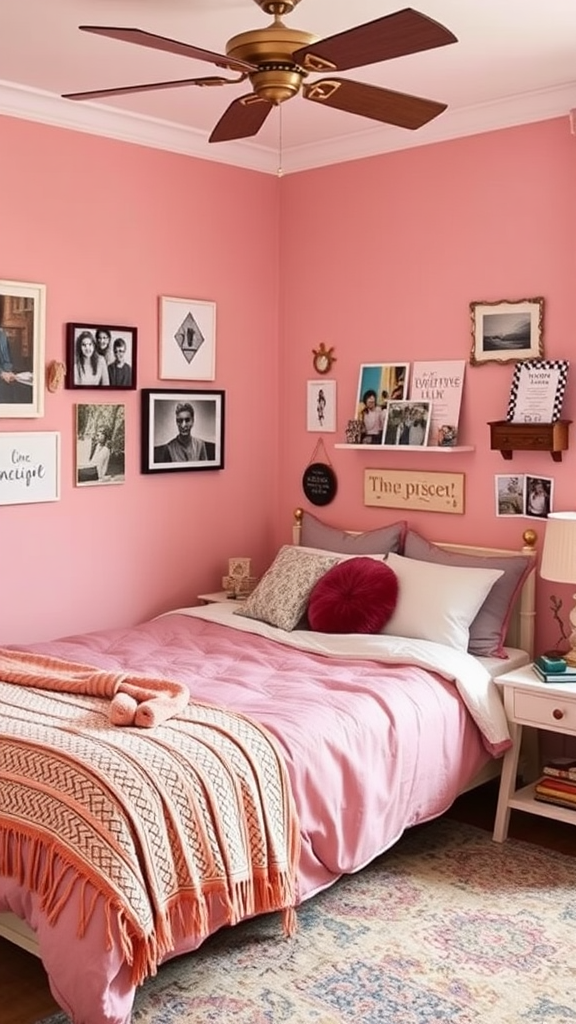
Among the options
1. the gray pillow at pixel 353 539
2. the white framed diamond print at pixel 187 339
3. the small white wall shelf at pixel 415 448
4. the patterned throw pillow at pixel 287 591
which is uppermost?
the white framed diamond print at pixel 187 339

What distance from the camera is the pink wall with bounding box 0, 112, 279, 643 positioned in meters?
4.07

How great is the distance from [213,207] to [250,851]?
291cm

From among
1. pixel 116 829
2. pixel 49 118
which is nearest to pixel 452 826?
pixel 116 829

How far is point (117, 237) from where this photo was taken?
4324mm

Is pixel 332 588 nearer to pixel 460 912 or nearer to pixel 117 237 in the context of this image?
pixel 460 912

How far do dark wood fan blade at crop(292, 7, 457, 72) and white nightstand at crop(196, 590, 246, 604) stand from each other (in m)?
2.55

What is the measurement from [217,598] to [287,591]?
0.52 m

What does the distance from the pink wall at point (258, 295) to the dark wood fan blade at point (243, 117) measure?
122 cm

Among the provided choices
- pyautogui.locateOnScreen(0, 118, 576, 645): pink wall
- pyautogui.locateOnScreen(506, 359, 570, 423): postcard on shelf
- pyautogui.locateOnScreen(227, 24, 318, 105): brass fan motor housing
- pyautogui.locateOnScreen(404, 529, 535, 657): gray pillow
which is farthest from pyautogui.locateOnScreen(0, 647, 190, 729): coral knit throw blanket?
pyautogui.locateOnScreen(506, 359, 570, 423): postcard on shelf

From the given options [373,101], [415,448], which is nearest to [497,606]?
[415,448]

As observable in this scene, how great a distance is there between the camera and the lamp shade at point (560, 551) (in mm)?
3652

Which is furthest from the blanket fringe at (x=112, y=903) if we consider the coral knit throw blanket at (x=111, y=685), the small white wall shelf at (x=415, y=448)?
the small white wall shelf at (x=415, y=448)

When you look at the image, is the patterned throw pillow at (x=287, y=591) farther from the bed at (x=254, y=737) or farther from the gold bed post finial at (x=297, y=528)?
the gold bed post finial at (x=297, y=528)

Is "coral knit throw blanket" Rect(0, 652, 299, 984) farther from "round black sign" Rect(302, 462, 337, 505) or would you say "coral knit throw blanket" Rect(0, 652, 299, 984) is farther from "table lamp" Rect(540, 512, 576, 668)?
"round black sign" Rect(302, 462, 337, 505)
